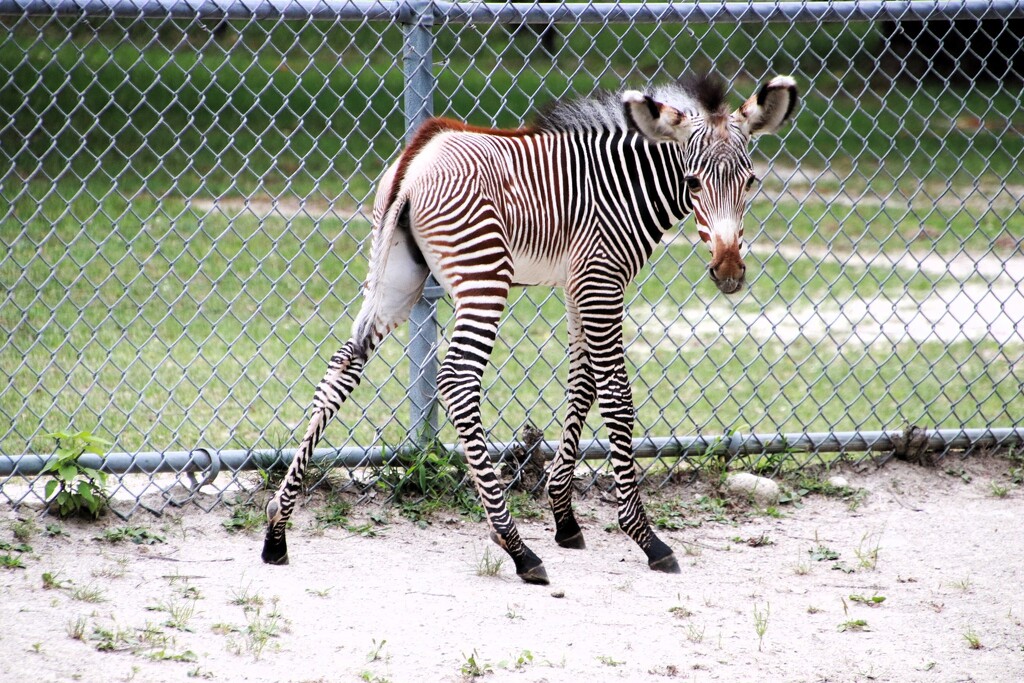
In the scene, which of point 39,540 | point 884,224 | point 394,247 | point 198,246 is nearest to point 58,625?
point 39,540

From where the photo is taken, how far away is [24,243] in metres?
8.86

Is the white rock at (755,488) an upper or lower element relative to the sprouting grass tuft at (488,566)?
upper

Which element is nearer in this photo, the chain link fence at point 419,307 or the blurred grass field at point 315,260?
the chain link fence at point 419,307

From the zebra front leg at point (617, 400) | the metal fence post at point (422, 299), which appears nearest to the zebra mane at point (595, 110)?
the metal fence post at point (422, 299)

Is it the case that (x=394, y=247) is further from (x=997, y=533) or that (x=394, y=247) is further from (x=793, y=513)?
(x=997, y=533)

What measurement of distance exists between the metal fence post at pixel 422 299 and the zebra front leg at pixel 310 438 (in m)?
0.55

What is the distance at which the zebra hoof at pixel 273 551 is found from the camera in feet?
13.5

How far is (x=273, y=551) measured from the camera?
13.6ft

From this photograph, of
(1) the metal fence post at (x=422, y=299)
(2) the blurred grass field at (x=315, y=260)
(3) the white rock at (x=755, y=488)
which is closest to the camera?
(1) the metal fence post at (x=422, y=299)

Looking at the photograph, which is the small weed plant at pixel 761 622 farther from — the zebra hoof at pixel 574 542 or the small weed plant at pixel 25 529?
the small weed plant at pixel 25 529

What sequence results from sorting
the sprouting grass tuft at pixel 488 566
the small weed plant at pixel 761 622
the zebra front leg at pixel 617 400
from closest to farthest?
1. the small weed plant at pixel 761 622
2. the sprouting grass tuft at pixel 488 566
3. the zebra front leg at pixel 617 400

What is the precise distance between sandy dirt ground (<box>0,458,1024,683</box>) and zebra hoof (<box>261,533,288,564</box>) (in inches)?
1.8

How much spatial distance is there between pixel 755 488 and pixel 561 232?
5.78 feet

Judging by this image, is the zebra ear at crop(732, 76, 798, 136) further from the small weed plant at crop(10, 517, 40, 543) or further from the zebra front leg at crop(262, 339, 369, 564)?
the small weed plant at crop(10, 517, 40, 543)
